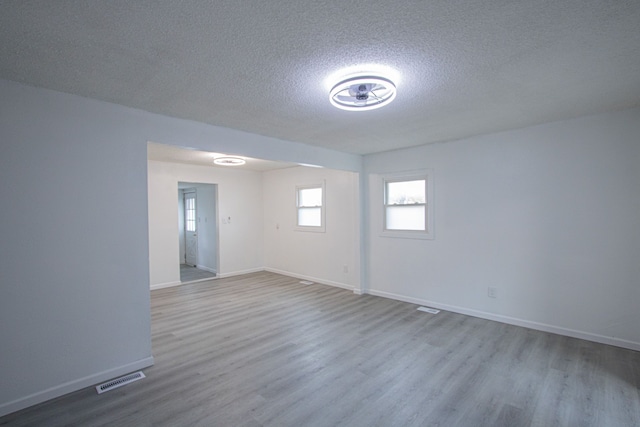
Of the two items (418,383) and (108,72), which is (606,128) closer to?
(418,383)

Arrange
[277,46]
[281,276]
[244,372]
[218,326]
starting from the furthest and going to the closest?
[281,276]
[218,326]
[244,372]
[277,46]

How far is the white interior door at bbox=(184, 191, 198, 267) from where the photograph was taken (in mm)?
8085

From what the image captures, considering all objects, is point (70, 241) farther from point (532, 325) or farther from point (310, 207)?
point (532, 325)

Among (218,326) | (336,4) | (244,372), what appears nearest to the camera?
(336,4)

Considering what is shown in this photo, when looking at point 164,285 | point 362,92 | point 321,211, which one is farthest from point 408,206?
point 164,285

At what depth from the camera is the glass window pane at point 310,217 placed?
6.37m

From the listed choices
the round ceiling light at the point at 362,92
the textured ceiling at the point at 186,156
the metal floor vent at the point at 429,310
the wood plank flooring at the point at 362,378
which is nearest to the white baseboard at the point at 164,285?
the wood plank flooring at the point at 362,378

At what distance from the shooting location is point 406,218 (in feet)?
16.1

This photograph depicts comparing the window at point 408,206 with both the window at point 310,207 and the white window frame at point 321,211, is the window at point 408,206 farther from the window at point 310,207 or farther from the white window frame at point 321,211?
the window at point 310,207

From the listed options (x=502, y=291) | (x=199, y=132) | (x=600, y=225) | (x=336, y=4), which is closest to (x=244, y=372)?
(x=199, y=132)

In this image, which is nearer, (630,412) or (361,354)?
(630,412)

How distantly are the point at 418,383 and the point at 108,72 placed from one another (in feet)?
11.3

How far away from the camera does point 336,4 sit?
1426 mm

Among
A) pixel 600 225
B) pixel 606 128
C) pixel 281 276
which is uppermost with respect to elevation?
pixel 606 128
